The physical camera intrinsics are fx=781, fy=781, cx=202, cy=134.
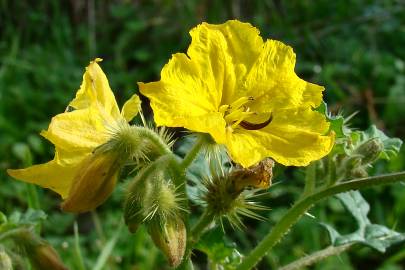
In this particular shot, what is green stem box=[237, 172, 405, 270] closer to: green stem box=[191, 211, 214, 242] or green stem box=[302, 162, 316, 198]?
green stem box=[302, 162, 316, 198]

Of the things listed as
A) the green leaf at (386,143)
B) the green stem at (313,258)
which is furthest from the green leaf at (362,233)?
the green leaf at (386,143)

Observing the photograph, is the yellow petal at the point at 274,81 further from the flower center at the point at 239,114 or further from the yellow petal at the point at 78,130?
the yellow petal at the point at 78,130

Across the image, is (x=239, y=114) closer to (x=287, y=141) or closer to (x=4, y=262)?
(x=287, y=141)

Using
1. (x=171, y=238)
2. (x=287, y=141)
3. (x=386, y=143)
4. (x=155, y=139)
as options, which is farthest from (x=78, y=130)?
(x=386, y=143)

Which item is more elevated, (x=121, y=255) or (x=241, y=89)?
(x=241, y=89)

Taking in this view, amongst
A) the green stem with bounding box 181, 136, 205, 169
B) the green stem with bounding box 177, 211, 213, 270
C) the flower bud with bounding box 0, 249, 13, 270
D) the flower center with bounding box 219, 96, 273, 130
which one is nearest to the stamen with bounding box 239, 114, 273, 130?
the flower center with bounding box 219, 96, 273, 130

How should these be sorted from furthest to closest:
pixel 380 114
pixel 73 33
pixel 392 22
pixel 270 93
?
pixel 73 33 < pixel 392 22 < pixel 380 114 < pixel 270 93

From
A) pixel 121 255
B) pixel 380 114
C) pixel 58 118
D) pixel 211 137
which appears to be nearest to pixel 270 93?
pixel 211 137

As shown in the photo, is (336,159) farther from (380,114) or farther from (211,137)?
(380,114)
